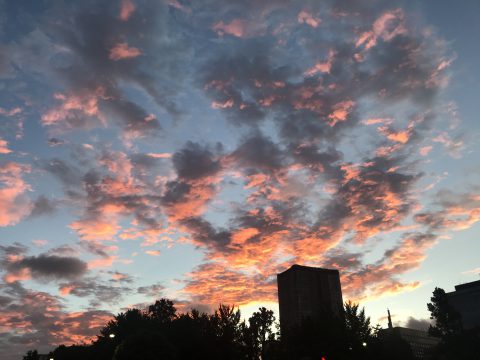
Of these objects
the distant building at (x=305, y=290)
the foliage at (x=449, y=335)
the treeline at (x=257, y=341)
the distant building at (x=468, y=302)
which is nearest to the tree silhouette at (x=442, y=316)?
the foliage at (x=449, y=335)

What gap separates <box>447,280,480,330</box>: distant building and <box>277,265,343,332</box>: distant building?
234 ft

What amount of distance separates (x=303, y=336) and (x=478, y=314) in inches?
6850

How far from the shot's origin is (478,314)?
17712cm

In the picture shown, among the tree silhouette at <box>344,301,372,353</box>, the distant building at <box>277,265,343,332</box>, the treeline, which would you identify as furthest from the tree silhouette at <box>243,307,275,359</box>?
the distant building at <box>277,265,343,332</box>

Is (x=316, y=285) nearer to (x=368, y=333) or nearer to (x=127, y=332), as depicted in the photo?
(x=127, y=332)

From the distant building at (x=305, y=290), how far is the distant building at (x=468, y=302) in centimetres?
7146

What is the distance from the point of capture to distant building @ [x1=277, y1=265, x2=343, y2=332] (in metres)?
147

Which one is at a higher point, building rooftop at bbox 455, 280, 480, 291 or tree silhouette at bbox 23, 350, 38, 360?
building rooftop at bbox 455, 280, 480, 291

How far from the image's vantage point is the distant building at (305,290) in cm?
14712

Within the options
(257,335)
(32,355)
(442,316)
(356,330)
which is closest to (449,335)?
(442,316)

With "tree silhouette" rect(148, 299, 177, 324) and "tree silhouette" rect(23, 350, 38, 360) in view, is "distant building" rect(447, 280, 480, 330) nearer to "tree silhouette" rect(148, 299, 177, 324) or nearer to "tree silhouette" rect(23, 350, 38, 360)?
"tree silhouette" rect(148, 299, 177, 324)

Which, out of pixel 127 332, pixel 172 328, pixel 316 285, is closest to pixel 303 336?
pixel 172 328

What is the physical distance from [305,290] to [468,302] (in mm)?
92618

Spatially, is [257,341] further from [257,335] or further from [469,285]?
[469,285]
